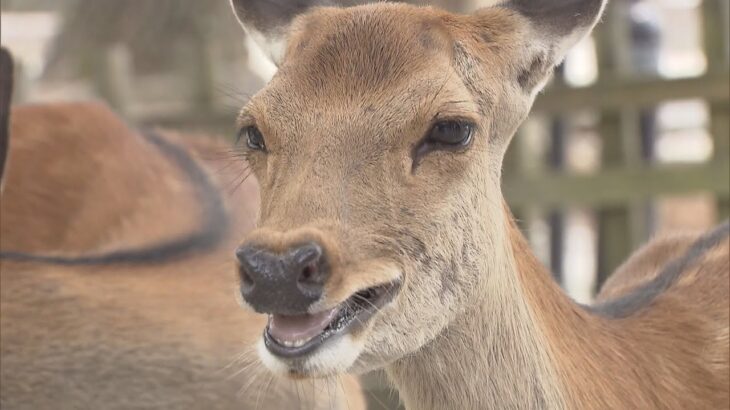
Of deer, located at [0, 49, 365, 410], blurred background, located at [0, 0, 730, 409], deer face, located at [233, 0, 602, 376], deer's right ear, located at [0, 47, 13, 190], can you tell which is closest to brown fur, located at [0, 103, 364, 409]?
deer, located at [0, 49, 365, 410]

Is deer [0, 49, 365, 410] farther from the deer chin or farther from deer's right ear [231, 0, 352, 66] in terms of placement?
the deer chin

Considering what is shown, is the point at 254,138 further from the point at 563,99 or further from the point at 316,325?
the point at 563,99

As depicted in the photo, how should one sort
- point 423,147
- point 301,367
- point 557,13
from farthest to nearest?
point 557,13 < point 423,147 < point 301,367

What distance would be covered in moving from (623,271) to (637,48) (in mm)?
6613

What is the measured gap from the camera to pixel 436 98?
2.94m

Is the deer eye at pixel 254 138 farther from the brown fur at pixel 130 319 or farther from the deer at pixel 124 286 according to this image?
the brown fur at pixel 130 319

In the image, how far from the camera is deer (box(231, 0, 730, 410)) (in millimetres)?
2703

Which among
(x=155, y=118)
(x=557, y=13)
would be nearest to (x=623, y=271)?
(x=557, y=13)

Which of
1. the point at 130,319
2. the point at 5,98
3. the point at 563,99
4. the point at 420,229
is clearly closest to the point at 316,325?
the point at 420,229

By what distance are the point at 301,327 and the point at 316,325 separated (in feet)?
0.11

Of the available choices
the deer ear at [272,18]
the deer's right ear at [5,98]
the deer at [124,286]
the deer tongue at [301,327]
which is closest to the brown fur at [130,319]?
the deer at [124,286]

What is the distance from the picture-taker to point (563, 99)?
7641 millimetres

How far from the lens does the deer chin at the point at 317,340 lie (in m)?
2.68

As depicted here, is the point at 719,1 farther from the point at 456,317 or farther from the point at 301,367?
the point at 301,367
